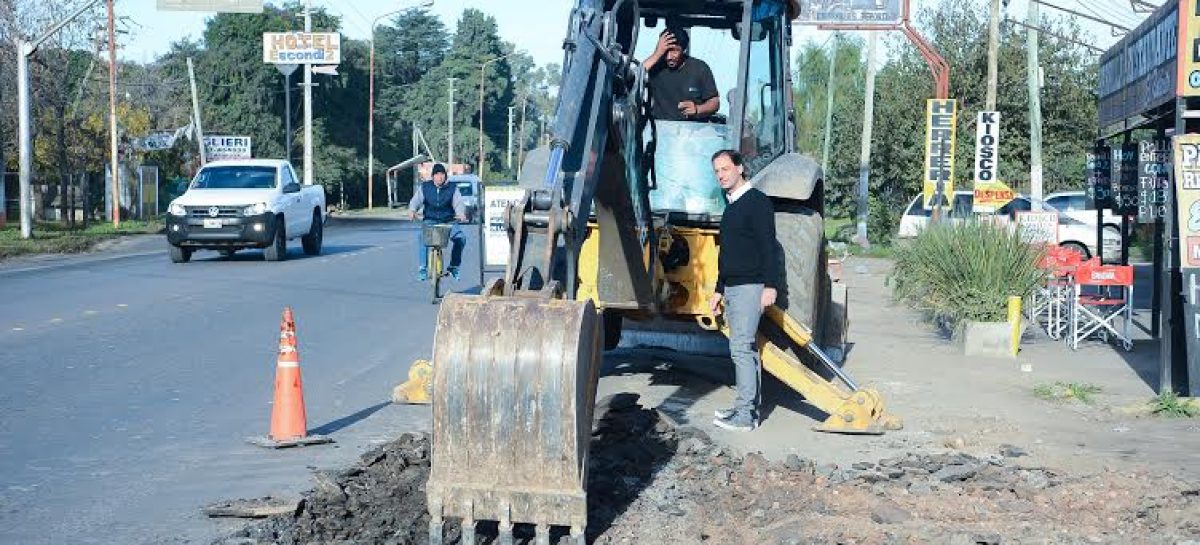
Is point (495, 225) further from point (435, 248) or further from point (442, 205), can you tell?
point (435, 248)

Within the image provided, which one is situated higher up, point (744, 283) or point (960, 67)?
point (960, 67)

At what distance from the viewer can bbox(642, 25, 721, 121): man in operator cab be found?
10.5 metres

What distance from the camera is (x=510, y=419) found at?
20.9 ft

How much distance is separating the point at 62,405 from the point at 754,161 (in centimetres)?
534

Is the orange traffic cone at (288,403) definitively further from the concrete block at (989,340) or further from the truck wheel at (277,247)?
the truck wheel at (277,247)

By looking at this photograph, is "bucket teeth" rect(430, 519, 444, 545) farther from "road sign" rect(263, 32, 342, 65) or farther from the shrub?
"road sign" rect(263, 32, 342, 65)

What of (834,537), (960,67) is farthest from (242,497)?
(960,67)

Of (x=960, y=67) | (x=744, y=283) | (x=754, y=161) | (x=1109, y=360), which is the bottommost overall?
(x=1109, y=360)

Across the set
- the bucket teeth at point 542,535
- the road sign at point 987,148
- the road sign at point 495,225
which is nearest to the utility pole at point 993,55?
the road sign at point 987,148

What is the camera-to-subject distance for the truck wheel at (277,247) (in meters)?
27.5

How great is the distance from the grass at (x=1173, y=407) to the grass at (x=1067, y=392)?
2.18 feet

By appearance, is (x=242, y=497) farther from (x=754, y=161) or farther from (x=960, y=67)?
(x=960, y=67)

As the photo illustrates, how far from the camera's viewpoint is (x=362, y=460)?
8305 millimetres

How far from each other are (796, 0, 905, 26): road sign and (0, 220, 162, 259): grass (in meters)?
18.5
